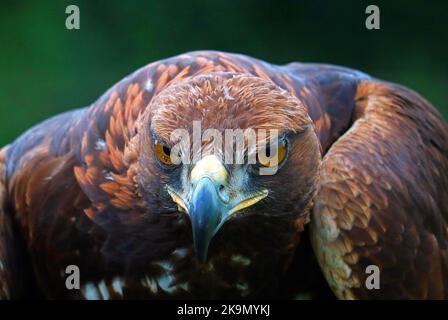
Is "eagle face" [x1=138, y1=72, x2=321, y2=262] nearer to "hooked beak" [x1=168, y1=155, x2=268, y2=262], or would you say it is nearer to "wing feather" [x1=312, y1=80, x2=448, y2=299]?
"hooked beak" [x1=168, y1=155, x2=268, y2=262]

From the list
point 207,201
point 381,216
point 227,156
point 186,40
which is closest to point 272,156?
point 227,156

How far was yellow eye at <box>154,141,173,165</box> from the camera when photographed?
8.77ft

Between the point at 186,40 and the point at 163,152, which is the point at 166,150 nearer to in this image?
the point at 163,152

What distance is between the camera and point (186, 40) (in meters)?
6.99

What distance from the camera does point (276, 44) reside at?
274 inches

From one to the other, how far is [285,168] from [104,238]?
2.35 ft

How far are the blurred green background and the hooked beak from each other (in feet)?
14.5

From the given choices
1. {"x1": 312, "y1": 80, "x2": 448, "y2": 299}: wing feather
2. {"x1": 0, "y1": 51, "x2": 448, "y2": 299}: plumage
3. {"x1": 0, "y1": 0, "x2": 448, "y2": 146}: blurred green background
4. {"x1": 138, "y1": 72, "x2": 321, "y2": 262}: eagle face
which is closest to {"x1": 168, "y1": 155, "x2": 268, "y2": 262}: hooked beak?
{"x1": 138, "y1": 72, "x2": 321, "y2": 262}: eagle face

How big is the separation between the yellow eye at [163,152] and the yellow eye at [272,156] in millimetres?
264

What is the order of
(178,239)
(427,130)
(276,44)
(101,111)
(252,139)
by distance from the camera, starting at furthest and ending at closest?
(276,44) → (427,130) → (101,111) → (178,239) → (252,139)

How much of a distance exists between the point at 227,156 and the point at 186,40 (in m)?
4.51

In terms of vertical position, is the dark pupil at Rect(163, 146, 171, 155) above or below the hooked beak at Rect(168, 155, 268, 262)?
above
